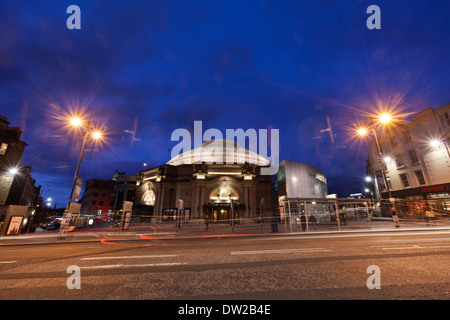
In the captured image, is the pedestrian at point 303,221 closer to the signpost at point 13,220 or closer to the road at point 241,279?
the road at point 241,279

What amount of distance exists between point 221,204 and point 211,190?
4.20m

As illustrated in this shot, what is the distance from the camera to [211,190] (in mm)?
45344

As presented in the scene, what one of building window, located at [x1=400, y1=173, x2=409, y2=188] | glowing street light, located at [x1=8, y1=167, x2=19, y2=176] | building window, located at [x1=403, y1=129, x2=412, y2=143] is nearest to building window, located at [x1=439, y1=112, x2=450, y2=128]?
building window, located at [x1=403, y1=129, x2=412, y2=143]

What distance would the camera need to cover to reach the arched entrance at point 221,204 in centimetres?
4335

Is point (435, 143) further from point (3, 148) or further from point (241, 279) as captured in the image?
point (3, 148)

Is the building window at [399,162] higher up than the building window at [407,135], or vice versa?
the building window at [407,135]

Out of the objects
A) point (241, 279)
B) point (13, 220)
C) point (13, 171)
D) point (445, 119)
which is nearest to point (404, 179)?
point (445, 119)

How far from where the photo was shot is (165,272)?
5082mm

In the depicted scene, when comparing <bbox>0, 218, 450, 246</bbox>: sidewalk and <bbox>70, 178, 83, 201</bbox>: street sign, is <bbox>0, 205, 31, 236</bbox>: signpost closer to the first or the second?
<bbox>0, 218, 450, 246</bbox>: sidewalk

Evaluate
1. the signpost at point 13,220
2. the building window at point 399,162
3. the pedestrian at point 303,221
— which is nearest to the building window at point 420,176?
the building window at point 399,162

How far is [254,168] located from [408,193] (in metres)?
28.5

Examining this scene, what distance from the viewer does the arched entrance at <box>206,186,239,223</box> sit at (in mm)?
43353
